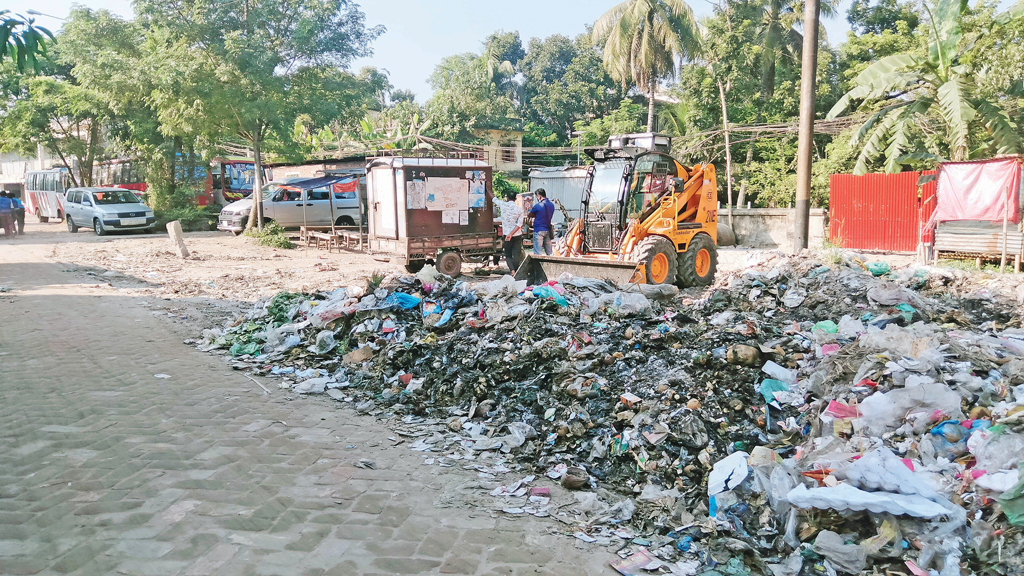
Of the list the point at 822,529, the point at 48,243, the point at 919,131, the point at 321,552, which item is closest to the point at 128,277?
the point at 48,243

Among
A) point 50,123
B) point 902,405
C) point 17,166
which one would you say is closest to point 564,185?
point 902,405

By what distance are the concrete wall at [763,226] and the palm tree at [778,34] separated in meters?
7.15

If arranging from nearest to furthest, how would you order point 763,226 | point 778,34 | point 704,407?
point 704,407
point 763,226
point 778,34

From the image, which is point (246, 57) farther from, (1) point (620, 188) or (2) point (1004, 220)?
(2) point (1004, 220)

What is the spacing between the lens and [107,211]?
22.0 metres

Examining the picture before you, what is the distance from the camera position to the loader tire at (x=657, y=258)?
10.5 meters

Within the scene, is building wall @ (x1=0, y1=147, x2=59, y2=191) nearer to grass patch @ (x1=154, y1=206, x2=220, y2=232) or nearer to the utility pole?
grass patch @ (x1=154, y1=206, x2=220, y2=232)

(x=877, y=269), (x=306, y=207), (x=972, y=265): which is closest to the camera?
(x=877, y=269)

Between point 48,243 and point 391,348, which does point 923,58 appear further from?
point 48,243

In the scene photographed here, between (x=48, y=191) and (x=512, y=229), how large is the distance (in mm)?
26349

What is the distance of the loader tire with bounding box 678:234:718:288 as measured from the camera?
1164 cm

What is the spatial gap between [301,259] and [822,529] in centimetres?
1425

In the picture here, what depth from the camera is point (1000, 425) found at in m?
3.85

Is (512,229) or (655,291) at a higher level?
(512,229)
